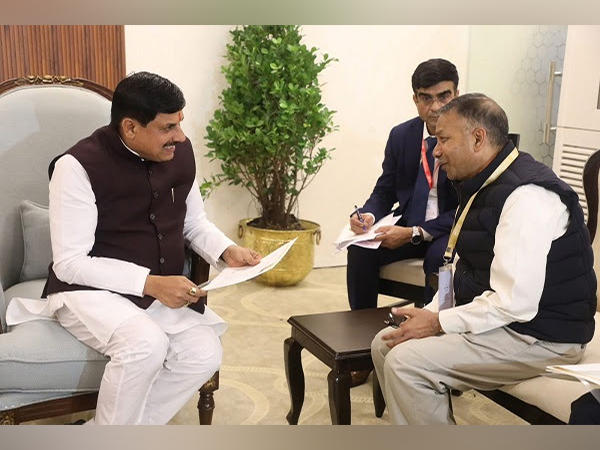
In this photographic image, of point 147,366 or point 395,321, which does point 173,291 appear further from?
point 395,321

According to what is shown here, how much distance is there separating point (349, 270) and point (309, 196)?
173cm

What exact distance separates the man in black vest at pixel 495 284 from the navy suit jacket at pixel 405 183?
35.6 inches

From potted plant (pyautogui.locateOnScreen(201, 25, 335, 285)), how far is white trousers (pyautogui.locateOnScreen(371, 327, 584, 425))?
7.55 ft

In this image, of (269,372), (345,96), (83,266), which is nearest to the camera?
(83,266)

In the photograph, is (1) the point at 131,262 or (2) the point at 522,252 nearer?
(2) the point at 522,252

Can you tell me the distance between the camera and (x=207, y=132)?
15.4ft

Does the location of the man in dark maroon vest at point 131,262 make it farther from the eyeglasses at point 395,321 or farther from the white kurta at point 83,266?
the eyeglasses at point 395,321

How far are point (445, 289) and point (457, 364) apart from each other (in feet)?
0.87

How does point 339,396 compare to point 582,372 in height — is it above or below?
below

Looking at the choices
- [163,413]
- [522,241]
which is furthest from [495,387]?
[163,413]

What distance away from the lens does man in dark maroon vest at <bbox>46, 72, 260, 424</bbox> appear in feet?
7.55

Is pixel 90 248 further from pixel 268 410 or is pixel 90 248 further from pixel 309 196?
pixel 309 196

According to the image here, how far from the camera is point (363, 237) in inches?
125

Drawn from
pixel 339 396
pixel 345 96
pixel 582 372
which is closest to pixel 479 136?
pixel 582 372
